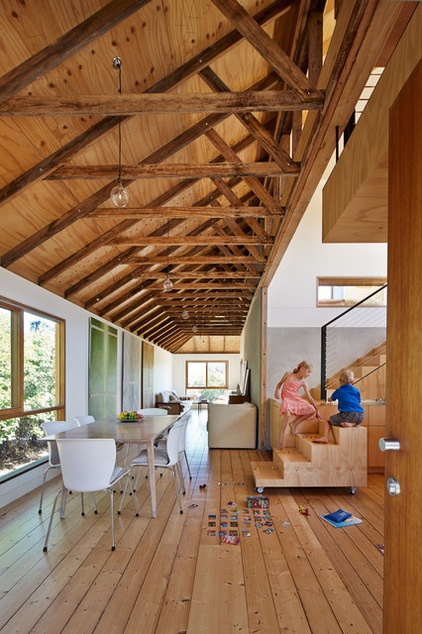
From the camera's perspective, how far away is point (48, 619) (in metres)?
2.42

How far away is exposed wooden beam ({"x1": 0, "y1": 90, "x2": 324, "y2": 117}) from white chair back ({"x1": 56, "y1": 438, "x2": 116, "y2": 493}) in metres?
2.26

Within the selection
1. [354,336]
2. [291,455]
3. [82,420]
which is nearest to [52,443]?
[82,420]

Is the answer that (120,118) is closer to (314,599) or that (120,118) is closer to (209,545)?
(209,545)

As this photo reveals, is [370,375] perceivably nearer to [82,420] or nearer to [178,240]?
[178,240]

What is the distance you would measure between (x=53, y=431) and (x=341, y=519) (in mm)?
2908

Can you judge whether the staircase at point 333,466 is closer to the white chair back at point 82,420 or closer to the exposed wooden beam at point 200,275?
the white chair back at point 82,420

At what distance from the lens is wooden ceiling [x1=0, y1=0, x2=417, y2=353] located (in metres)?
2.54

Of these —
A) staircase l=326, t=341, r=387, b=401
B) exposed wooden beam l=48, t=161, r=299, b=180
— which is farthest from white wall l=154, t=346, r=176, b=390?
exposed wooden beam l=48, t=161, r=299, b=180

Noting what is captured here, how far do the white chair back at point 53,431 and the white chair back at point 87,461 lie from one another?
2.59ft

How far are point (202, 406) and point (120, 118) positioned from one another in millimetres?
14721

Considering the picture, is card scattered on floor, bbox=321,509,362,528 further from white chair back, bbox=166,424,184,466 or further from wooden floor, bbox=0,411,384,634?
white chair back, bbox=166,424,184,466

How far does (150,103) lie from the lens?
2.65m

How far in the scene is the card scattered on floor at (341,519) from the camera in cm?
384

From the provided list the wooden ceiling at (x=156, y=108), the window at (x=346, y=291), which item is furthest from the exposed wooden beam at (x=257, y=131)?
the window at (x=346, y=291)
